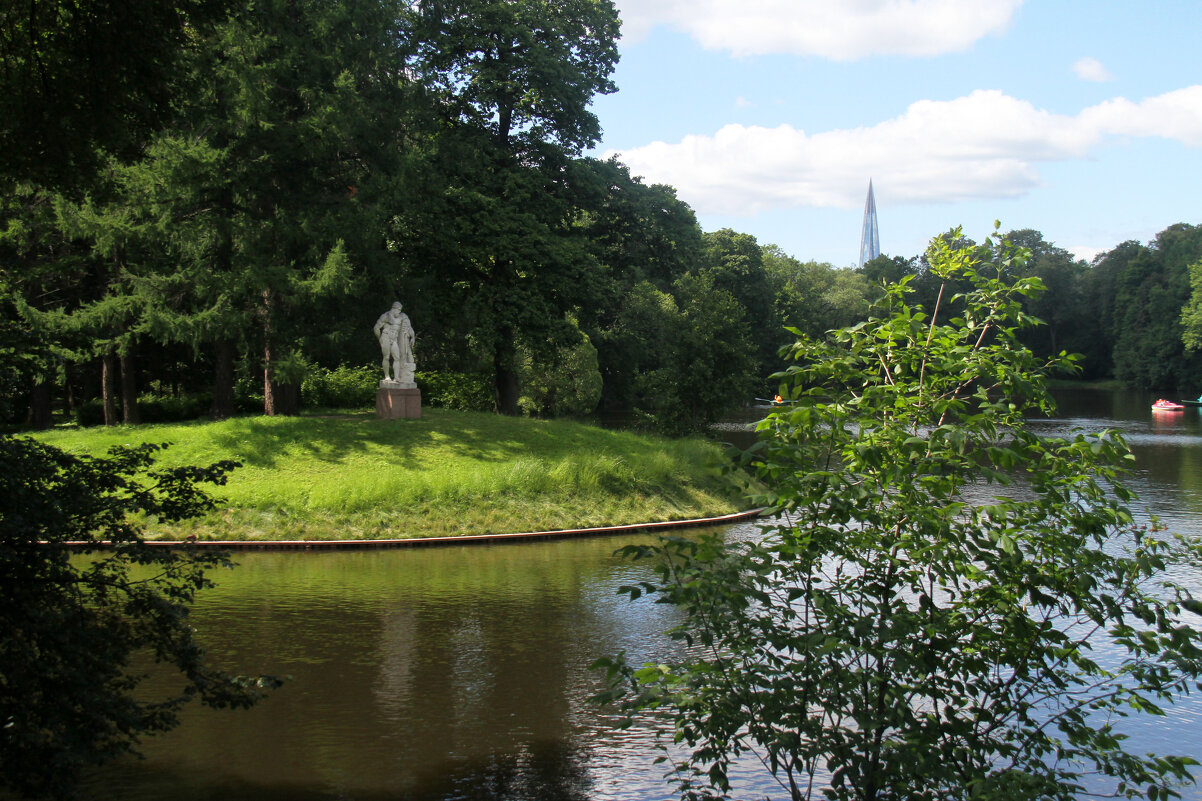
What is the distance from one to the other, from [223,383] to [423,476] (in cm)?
944

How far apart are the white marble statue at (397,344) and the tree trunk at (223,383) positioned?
5.26 m

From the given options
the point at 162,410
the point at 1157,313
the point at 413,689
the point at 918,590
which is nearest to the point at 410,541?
the point at 413,689

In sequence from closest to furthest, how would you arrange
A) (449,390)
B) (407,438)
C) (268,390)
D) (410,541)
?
(410,541)
(407,438)
(268,390)
(449,390)

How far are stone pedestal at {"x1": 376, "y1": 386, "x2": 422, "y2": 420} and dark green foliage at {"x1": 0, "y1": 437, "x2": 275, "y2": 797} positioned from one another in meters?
15.6

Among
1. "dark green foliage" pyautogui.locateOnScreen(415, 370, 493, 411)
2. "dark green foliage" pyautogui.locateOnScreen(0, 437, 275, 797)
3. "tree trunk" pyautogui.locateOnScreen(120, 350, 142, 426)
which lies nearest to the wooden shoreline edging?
"dark green foliage" pyautogui.locateOnScreen(0, 437, 275, 797)

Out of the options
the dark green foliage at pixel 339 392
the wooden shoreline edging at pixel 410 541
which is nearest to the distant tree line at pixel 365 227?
the dark green foliage at pixel 339 392

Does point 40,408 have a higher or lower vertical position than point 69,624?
higher

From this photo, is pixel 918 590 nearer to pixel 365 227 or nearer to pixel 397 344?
pixel 397 344

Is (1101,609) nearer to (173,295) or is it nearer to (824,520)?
(824,520)

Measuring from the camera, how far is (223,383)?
25.0 meters

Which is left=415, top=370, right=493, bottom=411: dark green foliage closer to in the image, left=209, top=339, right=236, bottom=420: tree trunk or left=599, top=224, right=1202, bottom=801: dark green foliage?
left=209, top=339, right=236, bottom=420: tree trunk

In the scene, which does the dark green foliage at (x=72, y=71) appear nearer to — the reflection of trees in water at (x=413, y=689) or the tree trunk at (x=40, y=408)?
the reflection of trees in water at (x=413, y=689)

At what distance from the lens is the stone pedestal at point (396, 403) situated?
22.2 meters

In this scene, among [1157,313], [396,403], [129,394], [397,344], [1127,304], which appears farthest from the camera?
[1127,304]
